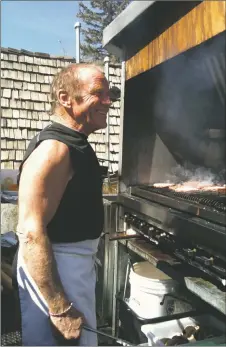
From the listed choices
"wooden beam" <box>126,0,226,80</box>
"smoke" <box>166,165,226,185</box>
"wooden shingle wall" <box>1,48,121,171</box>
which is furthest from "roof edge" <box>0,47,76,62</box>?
"wooden beam" <box>126,0,226,80</box>

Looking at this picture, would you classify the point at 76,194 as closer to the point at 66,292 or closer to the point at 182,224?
the point at 66,292

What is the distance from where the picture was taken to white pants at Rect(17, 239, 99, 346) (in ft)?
5.73

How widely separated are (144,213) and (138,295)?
0.70 meters

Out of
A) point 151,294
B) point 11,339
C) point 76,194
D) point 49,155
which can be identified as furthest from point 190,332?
point 49,155

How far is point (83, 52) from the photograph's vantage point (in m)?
2.73

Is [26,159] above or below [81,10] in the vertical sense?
below

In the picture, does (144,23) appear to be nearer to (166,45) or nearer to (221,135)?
(166,45)

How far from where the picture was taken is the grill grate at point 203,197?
2.25 meters

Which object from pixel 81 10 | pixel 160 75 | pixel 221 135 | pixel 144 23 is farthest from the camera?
→ pixel 221 135

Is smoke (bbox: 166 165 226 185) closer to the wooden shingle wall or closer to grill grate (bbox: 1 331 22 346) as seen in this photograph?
grill grate (bbox: 1 331 22 346)

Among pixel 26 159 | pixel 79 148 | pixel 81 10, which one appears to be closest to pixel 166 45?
pixel 81 10

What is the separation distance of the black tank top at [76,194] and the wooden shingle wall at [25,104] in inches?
196

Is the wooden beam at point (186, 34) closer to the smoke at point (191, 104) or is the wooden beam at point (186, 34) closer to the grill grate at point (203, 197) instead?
the smoke at point (191, 104)

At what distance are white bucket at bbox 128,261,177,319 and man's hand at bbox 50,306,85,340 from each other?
1.14 metres
